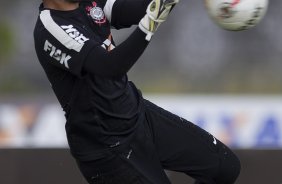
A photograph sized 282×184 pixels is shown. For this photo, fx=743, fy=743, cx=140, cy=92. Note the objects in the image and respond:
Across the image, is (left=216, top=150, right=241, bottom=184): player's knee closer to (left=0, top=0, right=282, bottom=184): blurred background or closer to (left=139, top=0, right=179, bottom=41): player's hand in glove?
(left=139, top=0, right=179, bottom=41): player's hand in glove

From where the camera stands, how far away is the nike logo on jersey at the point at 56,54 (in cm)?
364

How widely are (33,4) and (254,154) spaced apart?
4.17 meters

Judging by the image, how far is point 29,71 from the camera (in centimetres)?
931

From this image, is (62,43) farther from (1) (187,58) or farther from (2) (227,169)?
(1) (187,58)

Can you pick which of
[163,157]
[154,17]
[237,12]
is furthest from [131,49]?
[163,157]

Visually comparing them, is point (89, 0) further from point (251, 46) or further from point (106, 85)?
point (251, 46)

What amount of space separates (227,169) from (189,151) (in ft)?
0.80

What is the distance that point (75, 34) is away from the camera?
3.66m

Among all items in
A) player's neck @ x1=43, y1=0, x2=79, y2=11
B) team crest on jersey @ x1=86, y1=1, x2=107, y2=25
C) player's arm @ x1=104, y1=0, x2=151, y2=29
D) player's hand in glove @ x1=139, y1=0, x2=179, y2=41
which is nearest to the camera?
player's hand in glove @ x1=139, y1=0, x2=179, y2=41

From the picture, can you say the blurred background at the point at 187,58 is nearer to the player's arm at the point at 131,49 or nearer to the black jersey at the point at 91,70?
the black jersey at the point at 91,70

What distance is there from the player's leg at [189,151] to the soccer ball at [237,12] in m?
0.65

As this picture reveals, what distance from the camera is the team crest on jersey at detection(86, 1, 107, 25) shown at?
3875 mm

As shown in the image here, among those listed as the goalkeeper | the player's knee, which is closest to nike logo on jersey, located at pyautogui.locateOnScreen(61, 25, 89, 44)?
the goalkeeper

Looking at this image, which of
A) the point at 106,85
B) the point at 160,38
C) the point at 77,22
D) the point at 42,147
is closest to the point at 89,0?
the point at 77,22
